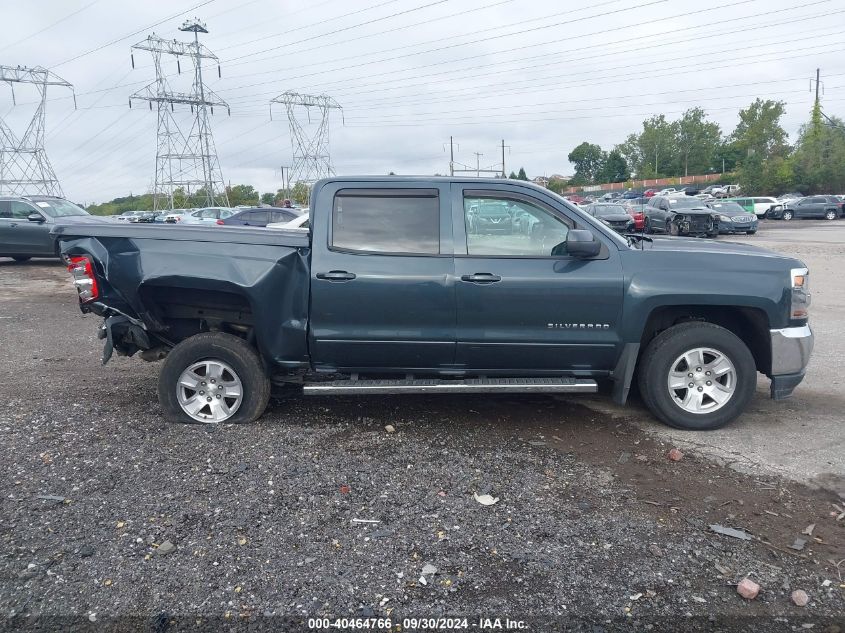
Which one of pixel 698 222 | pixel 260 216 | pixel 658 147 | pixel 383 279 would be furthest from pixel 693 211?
pixel 658 147

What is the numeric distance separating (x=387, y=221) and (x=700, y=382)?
8.57 feet

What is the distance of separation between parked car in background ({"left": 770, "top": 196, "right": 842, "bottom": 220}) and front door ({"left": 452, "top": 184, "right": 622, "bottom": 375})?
42.1 m

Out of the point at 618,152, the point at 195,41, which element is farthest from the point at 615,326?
the point at 618,152

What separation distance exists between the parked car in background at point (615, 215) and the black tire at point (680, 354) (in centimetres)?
2062

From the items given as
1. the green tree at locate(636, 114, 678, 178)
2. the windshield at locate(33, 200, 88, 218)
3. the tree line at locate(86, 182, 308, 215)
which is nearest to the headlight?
the windshield at locate(33, 200, 88, 218)

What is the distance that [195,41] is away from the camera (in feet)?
161

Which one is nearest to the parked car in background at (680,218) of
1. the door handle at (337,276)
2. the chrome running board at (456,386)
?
the chrome running board at (456,386)

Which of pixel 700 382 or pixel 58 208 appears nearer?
pixel 700 382

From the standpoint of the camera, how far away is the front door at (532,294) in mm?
4934

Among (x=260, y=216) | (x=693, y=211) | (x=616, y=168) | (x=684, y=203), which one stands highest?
(x=616, y=168)

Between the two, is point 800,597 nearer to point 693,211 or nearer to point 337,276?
point 337,276

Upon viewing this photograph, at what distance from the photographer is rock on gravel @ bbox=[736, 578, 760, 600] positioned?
9.93 ft

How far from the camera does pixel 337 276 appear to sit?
4949 mm

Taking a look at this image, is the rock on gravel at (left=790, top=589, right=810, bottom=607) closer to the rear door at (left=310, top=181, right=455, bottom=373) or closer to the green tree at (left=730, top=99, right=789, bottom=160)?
the rear door at (left=310, top=181, right=455, bottom=373)
